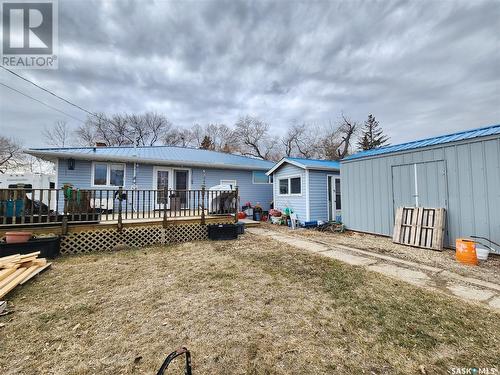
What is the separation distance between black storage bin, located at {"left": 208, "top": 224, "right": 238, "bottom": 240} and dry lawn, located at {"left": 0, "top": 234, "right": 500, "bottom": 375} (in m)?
2.93

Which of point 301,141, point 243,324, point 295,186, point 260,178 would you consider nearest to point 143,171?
point 260,178

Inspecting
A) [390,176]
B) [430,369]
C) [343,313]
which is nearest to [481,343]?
[430,369]

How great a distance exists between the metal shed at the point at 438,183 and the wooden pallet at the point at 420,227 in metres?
0.25

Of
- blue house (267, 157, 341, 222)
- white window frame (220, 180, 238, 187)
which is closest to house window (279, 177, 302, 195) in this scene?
blue house (267, 157, 341, 222)

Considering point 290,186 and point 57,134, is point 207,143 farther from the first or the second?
point 290,186

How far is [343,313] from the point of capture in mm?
2635

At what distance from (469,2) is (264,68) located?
7998 millimetres

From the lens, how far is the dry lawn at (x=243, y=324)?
185 centimetres

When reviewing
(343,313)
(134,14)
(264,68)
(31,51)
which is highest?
(264,68)

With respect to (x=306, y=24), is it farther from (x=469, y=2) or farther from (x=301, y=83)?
(x=301, y=83)

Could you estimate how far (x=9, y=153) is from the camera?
75.8 feet

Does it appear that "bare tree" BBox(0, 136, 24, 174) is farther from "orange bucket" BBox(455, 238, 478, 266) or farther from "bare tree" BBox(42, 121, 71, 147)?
"orange bucket" BBox(455, 238, 478, 266)

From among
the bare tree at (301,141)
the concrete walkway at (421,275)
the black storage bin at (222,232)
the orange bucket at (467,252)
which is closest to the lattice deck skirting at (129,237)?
the black storage bin at (222,232)

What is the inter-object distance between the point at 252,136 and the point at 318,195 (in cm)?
2272
